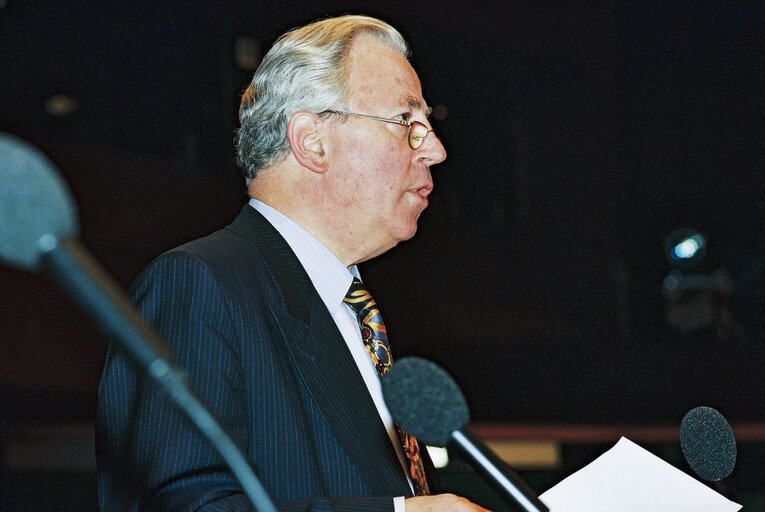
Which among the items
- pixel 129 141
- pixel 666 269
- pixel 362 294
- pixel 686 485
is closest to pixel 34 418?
pixel 129 141

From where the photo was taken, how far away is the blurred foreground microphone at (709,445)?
1180mm

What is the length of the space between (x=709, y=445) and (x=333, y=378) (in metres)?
0.57

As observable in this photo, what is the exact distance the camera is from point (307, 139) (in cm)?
166

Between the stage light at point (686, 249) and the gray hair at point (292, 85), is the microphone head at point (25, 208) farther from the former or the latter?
the stage light at point (686, 249)

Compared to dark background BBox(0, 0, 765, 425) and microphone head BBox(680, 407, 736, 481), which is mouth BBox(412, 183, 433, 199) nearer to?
microphone head BBox(680, 407, 736, 481)

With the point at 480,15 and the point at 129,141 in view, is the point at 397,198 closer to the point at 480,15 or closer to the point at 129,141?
the point at 129,141

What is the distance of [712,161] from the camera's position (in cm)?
512

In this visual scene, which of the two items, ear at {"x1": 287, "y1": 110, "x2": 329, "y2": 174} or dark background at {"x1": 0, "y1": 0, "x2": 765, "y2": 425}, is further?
dark background at {"x1": 0, "y1": 0, "x2": 765, "y2": 425}

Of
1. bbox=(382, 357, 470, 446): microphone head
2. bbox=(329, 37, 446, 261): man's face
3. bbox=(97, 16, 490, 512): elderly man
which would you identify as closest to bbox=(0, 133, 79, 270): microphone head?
bbox=(382, 357, 470, 446): microphone head

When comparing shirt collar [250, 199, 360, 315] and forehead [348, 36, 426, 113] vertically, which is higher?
forehead [348, 36, 426, 113]

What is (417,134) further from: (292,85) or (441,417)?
(441,417)

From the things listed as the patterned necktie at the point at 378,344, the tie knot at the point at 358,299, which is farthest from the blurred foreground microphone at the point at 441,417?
the tie knot at the point at 358,299

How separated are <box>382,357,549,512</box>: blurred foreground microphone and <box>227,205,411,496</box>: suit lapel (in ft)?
1.71

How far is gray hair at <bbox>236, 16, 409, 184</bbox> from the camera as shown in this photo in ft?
5.47
